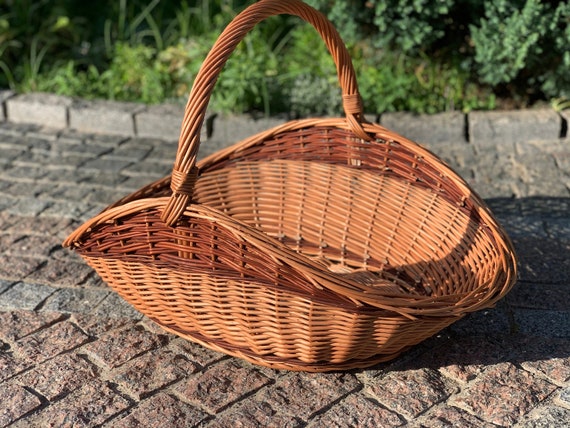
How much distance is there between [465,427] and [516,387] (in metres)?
0.29

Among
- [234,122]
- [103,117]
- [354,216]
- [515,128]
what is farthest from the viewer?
[103,117]

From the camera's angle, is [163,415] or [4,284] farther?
[4,284]

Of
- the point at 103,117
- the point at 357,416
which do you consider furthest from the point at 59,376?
the point at 103,117

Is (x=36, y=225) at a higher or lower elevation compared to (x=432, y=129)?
lower

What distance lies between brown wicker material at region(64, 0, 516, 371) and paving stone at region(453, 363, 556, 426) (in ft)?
0.80

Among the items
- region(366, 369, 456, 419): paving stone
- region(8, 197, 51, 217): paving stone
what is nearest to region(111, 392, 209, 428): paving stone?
region(366, 369, 456, 419): paving stone

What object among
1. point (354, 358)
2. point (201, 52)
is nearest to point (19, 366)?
point (354, 358)

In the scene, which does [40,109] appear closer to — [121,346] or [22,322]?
A: [22,322]

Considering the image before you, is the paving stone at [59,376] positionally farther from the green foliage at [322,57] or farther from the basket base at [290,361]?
the green foliage at [322,57]

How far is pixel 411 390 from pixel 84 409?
3.40ft

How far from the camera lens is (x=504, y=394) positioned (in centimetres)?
267

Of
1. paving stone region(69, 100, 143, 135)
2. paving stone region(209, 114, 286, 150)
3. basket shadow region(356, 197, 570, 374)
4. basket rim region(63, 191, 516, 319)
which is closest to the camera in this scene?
basket rim region(63, 191, 516, 319)

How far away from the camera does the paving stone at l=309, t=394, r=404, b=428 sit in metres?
2.55

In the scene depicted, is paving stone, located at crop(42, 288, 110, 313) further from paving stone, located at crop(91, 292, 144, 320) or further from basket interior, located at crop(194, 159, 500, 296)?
basket interior, located at crop(194, 159, 500, 296)
